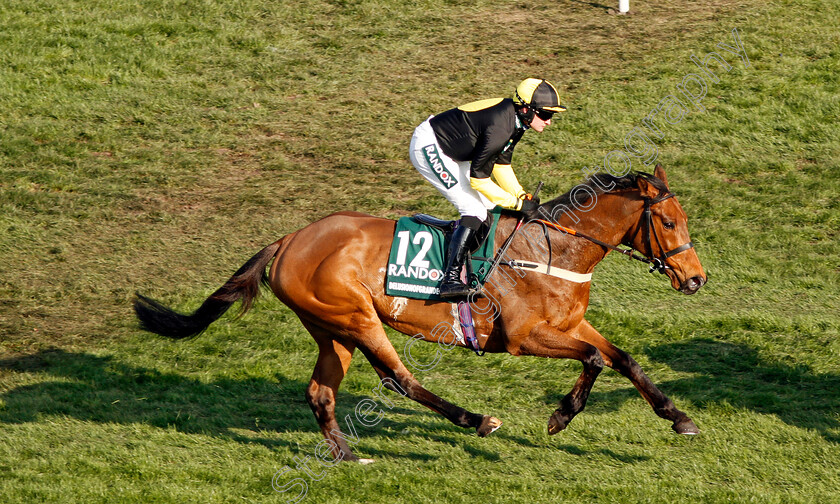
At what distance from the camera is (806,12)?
46.1 ft

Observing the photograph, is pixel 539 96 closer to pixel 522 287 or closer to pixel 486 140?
pixel 486 140

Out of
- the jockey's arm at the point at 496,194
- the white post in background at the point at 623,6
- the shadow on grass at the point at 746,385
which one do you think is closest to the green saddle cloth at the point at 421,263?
the jockey's arm at the point at 496,194

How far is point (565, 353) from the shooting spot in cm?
581

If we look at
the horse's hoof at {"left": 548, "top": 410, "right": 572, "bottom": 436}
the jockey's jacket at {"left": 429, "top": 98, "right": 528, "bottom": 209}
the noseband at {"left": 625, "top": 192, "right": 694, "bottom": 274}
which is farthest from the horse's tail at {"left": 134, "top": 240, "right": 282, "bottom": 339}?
the noseband at {"left": 625, "top": 192, "right": 694, "bottom": 274}

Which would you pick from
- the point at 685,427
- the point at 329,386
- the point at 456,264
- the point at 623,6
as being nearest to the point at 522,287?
the point at 456,264

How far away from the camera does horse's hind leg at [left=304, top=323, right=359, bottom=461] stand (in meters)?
6.20

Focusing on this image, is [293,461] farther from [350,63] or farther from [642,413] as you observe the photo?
[350,63]

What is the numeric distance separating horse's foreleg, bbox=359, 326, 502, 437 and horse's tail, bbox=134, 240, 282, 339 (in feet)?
3.12

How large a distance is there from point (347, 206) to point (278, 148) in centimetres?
188

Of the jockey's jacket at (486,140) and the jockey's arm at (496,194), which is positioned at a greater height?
the jockey's jacket at (486,140)

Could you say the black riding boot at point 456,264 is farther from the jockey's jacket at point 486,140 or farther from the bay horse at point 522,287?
the jockey's jacket at point 486,140

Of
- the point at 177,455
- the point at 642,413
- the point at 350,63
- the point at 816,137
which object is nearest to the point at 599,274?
the point at 642,413

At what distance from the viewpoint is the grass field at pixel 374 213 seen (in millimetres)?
5961

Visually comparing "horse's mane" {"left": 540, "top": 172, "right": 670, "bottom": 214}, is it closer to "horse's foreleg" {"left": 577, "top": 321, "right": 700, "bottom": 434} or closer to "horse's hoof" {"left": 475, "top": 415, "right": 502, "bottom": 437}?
"horse's foreleg" {"left": 577, "top": 321, "right": 700, "bottom": 434}
